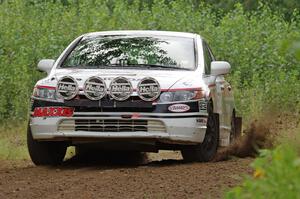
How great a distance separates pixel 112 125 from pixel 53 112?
0.66 m

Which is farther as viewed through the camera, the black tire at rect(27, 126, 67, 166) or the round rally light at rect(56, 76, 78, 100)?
the black tire at rect(27, 126, 67, 166)

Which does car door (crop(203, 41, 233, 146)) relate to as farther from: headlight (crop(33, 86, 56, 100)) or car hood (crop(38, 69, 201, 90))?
headlight (crop(33, 86, 56, 100))

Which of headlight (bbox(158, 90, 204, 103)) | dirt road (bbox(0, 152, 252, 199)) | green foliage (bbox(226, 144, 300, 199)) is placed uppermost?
green foliage (bbox(226, 144, 300, 199))

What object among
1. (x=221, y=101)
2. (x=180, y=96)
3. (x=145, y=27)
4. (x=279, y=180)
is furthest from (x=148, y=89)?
(x=145, y=27)

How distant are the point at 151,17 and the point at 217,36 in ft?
9.82

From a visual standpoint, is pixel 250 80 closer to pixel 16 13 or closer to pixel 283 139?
pixel 16 13

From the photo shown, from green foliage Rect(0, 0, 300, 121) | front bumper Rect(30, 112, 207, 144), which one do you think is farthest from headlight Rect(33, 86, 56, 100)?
green foliage Rect(0, 0, 300, 121)

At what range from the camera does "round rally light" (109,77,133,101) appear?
1033cm

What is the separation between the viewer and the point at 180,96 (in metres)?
10.5

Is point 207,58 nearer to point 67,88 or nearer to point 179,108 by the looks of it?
point 179,108

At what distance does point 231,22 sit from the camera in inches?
1186

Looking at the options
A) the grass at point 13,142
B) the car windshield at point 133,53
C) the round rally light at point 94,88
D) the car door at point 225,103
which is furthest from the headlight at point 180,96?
the grass at point 13,142

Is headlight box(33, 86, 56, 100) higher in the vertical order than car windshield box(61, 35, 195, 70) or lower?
lower

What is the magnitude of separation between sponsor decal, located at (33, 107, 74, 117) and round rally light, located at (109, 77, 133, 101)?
50cm
